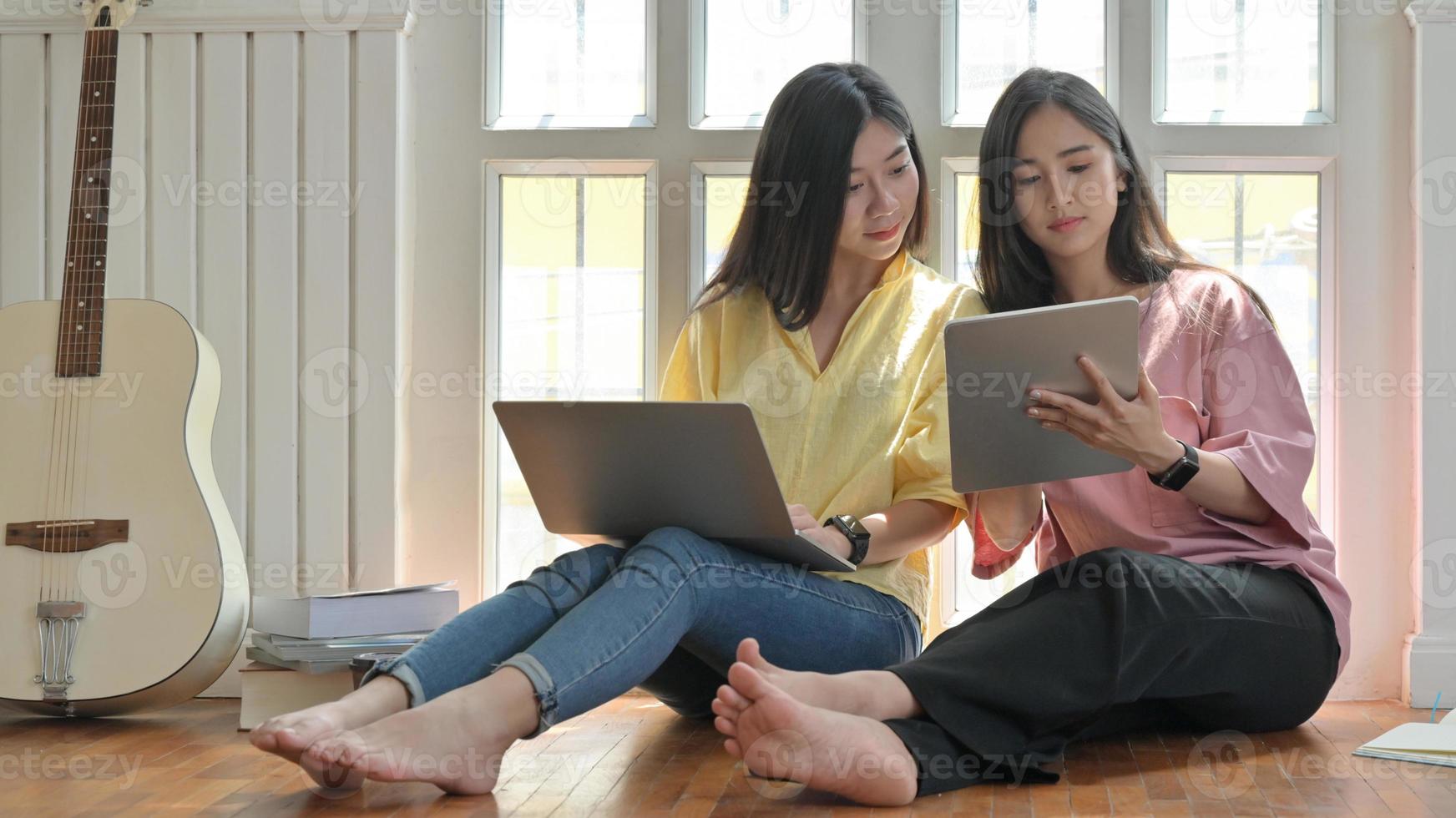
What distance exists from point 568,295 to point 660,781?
98 cm

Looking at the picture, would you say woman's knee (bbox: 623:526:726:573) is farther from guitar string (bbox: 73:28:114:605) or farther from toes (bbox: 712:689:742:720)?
guitar string (bbox: 73:28:114:605)

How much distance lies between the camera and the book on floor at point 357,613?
1.90 meters

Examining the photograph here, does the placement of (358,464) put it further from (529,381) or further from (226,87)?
(226,87)

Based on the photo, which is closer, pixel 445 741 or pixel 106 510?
pixel 445 741

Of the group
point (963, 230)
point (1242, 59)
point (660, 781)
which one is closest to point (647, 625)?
point (660, 781)

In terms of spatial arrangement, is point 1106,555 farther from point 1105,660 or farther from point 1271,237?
point 1271,237

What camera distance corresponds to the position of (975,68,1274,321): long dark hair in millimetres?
1857

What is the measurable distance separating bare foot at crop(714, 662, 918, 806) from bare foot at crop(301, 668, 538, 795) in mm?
234

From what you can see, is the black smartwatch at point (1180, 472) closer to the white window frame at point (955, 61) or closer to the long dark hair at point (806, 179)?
the long dark hair at point (806, 179)

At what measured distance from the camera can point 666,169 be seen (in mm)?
2225

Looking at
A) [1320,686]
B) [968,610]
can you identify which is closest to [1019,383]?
[1320,686]

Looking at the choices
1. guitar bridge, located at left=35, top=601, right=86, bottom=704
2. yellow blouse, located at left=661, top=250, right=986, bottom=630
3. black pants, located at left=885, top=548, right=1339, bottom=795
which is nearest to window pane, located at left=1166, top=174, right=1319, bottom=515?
yellow blouse, located at left=661, top=250, right=986, bottom=630

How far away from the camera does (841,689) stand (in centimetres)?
145

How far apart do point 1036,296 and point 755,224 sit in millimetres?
434
